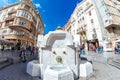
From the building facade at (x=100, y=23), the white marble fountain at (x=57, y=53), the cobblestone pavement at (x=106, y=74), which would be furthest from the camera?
the building facade at (x=100, y=23)

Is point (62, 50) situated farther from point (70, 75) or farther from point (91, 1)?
point (91, 1)

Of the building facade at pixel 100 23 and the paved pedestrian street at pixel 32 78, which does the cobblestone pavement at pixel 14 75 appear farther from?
the building facade at pixel 100 23

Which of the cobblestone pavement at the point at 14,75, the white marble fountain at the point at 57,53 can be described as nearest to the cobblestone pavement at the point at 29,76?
the cobblestone pavement at the point at 14,75

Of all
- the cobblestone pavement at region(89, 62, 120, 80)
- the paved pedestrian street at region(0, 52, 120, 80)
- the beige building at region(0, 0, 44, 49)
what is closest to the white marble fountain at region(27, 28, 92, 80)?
the paved pedestrian street at region(0, 52, 120, 80)

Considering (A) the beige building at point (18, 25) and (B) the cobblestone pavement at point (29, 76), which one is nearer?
(B) the cobblestone pavement at point (29, 76)

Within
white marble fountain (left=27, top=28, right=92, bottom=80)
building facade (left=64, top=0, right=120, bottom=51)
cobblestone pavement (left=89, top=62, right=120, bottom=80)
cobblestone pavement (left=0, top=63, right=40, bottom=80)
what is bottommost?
cobblestone pavement (left=89, top=62, right=120, bottom=80)

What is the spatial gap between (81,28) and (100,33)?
31.5 ft

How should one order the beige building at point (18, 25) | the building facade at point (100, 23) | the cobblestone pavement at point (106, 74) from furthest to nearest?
the beige building at point (18, 25) < the building facade at point (100, 23) < the cobblestone pavement at point (106, 74)

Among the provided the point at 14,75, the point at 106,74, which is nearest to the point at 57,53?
the point at 14,75

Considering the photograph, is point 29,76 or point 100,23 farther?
point 100,23

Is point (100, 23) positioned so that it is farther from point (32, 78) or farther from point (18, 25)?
point (32, 78)

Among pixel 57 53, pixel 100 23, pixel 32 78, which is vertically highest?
pixel 100 23

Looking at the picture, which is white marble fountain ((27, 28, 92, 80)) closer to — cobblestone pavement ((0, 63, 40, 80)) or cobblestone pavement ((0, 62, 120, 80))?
cobblestone pavement ((0, 63, 40, 80))

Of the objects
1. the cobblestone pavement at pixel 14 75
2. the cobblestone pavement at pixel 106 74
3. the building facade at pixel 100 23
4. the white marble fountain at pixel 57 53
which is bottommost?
the cobblestone pavement at pixel 106 74
